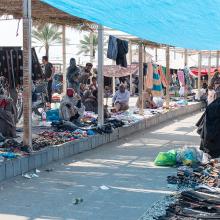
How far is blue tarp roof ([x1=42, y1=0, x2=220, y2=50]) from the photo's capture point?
19.3 ft

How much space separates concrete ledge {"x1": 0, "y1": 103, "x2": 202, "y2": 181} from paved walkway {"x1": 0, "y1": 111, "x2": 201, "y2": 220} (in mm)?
146

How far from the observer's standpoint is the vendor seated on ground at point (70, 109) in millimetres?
12859

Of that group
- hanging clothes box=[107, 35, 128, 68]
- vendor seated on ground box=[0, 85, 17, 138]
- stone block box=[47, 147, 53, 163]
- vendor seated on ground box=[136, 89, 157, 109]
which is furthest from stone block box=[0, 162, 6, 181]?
vendor seated on ground box=[136, 89, 157, 109]

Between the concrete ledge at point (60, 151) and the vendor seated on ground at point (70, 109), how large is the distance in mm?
1158

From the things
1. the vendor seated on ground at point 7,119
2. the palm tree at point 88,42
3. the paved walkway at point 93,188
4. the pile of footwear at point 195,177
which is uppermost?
the palm tree at point 88,42

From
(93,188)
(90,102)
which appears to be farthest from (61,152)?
(90,102)

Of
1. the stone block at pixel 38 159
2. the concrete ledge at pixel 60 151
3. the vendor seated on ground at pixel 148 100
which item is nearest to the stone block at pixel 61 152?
the concrete ledge at pixel 60 151

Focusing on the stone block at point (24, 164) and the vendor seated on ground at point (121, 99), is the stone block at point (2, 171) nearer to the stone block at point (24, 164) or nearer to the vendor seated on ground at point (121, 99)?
the stone block at point (24, 164)

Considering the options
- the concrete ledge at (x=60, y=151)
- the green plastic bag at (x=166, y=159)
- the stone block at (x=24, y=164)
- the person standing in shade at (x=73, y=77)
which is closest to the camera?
the concrete ledge at (x=60, y=151)

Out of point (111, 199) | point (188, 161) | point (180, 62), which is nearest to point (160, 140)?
point (188, 161)

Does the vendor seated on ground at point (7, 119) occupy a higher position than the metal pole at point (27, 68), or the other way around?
the metal pole at point (27, 68)

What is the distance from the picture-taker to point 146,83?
18250 millimetres

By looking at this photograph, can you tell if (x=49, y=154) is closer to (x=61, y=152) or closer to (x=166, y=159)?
(x=61, y=152)

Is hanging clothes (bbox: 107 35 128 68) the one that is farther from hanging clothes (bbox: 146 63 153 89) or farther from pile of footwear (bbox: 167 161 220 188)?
pile of footwear (bbox: 167 161 220 188)
